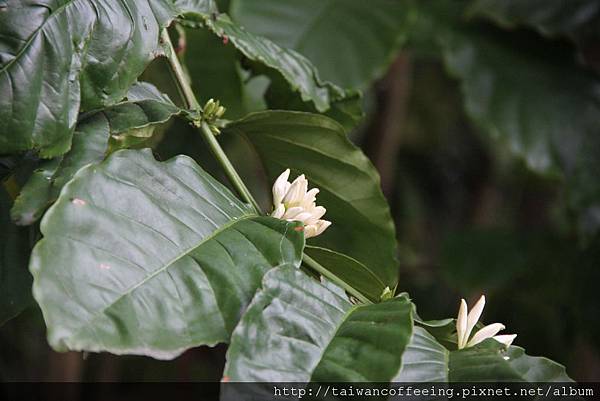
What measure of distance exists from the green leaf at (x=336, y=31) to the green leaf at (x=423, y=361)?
777 mm

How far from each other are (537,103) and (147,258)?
1083 mm

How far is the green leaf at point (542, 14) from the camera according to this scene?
133cm

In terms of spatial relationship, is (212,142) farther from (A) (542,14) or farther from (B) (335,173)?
(A) (542,14)

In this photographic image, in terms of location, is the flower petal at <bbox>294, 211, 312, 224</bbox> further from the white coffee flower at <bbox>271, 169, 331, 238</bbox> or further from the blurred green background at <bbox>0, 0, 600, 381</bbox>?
the blurred green background at <bbox>0, 0, 600, 381</bbox>

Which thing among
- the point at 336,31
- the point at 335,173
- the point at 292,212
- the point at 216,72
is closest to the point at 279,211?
the point at 292,212

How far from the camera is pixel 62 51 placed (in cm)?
47

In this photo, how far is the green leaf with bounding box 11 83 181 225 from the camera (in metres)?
0.45

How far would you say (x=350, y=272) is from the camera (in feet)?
1.77

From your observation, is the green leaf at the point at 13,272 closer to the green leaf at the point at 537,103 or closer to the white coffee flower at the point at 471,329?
the white coffee flower at the point at 471,329

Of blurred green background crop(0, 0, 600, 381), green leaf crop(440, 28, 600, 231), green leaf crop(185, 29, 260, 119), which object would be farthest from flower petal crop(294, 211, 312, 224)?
green leaf crop(440, 28, 600, 231)

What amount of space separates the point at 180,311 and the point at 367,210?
33 centimetres

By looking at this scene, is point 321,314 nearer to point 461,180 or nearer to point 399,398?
point 399,398

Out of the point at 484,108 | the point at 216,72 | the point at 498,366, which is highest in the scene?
the point at 498,366

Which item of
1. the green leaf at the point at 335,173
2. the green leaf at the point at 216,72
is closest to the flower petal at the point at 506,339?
the green leaf at the point at 335,173
